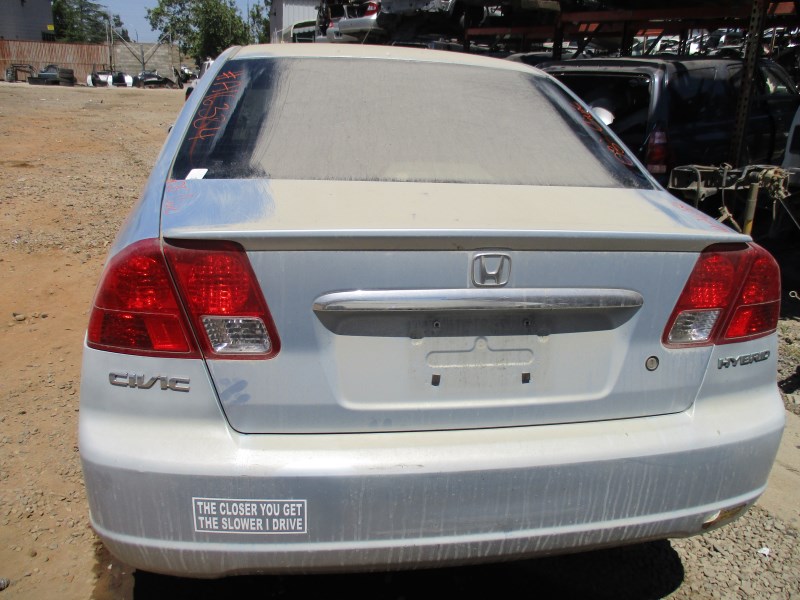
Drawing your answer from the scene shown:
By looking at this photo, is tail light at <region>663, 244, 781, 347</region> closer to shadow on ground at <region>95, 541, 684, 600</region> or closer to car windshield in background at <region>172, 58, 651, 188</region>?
car windshield in background at <region>172, 58, 651, 188</region>

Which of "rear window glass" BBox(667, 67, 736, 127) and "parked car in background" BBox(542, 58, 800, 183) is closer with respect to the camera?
"parked car in background" BBox(542, 58, 800, 183)

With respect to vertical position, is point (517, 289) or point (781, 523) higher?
point (517, 289)

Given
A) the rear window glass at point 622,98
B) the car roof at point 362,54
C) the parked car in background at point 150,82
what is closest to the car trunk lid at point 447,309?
the car roof at point 362,54

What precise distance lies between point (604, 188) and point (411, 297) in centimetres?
97

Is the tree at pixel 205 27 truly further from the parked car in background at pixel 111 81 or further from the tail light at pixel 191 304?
the tail light at pixel 191 304

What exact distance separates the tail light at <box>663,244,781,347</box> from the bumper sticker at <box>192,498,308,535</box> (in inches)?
42.4

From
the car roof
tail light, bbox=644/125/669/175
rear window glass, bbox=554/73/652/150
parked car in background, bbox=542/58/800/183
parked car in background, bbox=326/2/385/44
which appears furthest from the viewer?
parked car in background, bbox=326/2/385/44

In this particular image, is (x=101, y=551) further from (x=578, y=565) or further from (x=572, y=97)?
(x=572, y=97)

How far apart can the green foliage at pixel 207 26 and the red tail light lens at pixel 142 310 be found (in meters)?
57.4

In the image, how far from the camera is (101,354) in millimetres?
1762

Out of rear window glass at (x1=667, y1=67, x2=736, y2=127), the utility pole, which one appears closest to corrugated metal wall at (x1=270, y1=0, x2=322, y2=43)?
rear window glass at (x1=667, y1=67, x2=736, y2=127)

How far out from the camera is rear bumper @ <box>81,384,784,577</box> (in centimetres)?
169

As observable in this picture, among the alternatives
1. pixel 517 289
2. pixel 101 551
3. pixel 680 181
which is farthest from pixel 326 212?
pixel 680 181

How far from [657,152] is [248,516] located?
16.8ft
